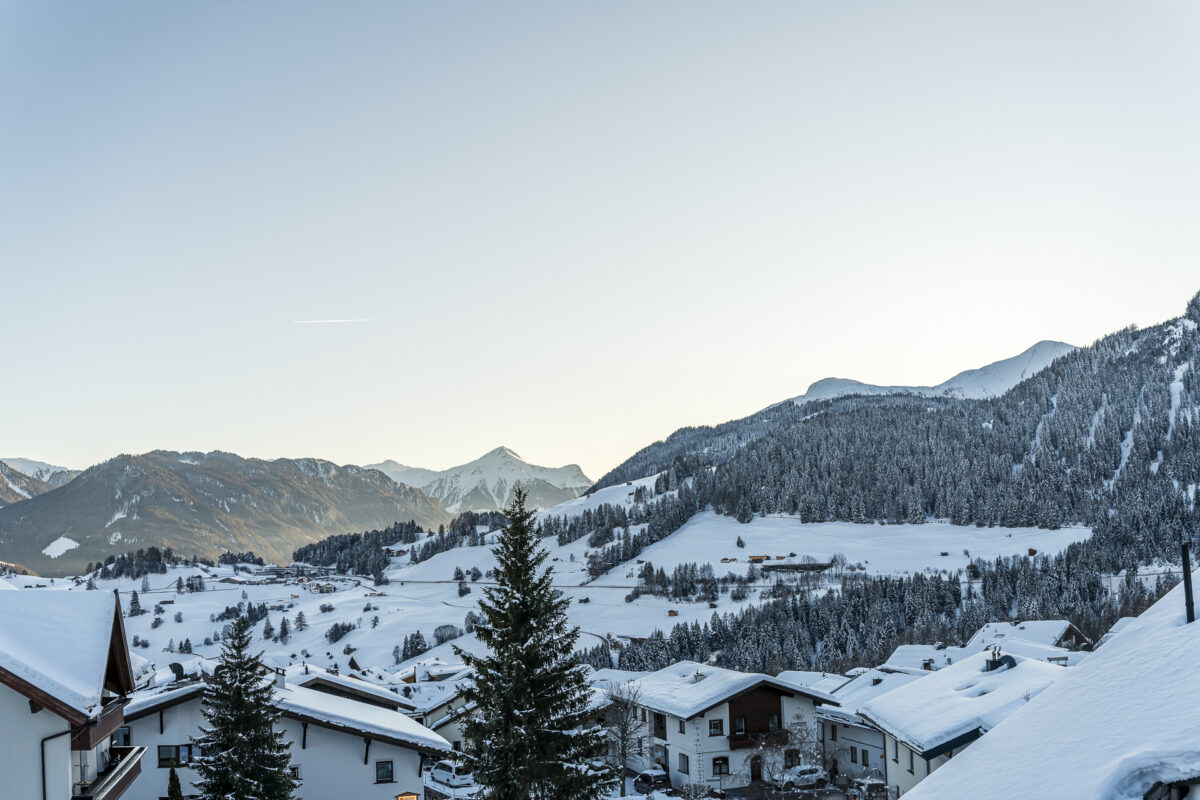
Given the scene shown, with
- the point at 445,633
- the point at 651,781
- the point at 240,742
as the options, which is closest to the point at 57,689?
the point at 240,742

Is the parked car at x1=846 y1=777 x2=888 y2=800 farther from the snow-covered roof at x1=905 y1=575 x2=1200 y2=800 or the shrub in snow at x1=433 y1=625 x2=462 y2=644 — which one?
the shrub in snow at x1=433 y1=625 x2=462 y2=644

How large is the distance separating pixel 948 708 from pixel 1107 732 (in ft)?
85.1

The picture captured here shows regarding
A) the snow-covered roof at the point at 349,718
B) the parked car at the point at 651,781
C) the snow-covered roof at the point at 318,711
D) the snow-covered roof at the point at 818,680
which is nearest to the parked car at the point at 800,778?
the parked car at the point at 651,781

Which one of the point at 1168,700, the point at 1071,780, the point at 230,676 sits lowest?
the point at 230,676

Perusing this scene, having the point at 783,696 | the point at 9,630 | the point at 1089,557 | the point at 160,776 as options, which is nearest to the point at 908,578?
the point at 1089,557

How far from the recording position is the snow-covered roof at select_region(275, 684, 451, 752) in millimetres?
34375

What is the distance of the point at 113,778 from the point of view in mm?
17969

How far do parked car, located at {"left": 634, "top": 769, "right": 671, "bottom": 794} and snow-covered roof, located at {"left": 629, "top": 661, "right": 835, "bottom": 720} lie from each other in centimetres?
382

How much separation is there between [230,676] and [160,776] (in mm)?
11773

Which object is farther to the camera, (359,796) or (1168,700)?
(359,796)

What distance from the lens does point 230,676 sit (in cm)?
2664

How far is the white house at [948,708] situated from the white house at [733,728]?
17056 mm

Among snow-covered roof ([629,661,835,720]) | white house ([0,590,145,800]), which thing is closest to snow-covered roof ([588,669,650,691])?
snow-covered roof ([629,661,835,720])

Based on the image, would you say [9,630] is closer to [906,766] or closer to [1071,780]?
[1071,780]
